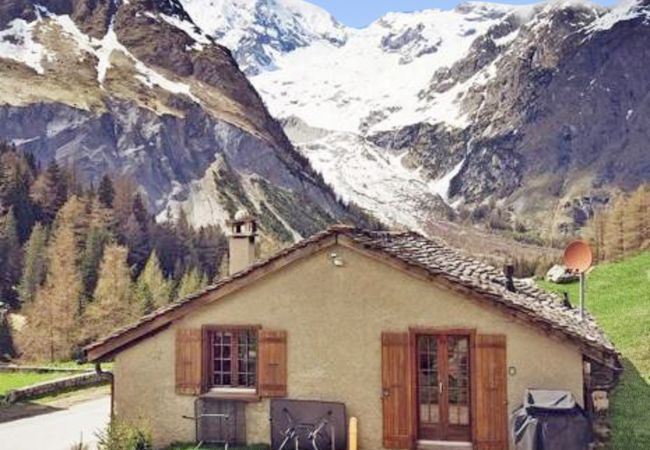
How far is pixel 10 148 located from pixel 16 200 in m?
24.0

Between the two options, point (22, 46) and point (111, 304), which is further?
point (22, 46)

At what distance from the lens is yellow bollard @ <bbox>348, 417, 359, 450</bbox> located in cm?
1673

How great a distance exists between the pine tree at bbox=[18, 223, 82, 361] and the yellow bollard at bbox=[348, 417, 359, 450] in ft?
114

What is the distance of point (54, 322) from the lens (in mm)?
50219

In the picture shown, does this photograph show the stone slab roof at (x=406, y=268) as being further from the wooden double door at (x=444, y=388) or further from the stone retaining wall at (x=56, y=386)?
the stone retaining wall at (x=56, y=386)

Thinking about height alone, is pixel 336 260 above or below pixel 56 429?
above

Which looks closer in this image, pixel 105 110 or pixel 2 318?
pixel 2 318

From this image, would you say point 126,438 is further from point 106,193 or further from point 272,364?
point 106,193

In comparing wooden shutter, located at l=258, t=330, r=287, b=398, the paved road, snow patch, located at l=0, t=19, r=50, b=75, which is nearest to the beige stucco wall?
wooden shutter, located at l=258, t=330, r=287, b=398

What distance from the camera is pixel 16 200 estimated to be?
92.9 m

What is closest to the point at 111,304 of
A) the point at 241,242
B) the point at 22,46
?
the point at 241,242

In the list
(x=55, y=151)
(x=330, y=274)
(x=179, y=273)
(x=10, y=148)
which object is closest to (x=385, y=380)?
(x=330, y=274)

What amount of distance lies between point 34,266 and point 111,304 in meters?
24.5

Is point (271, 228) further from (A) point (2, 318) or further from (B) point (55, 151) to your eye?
(A) point (2, 318)
